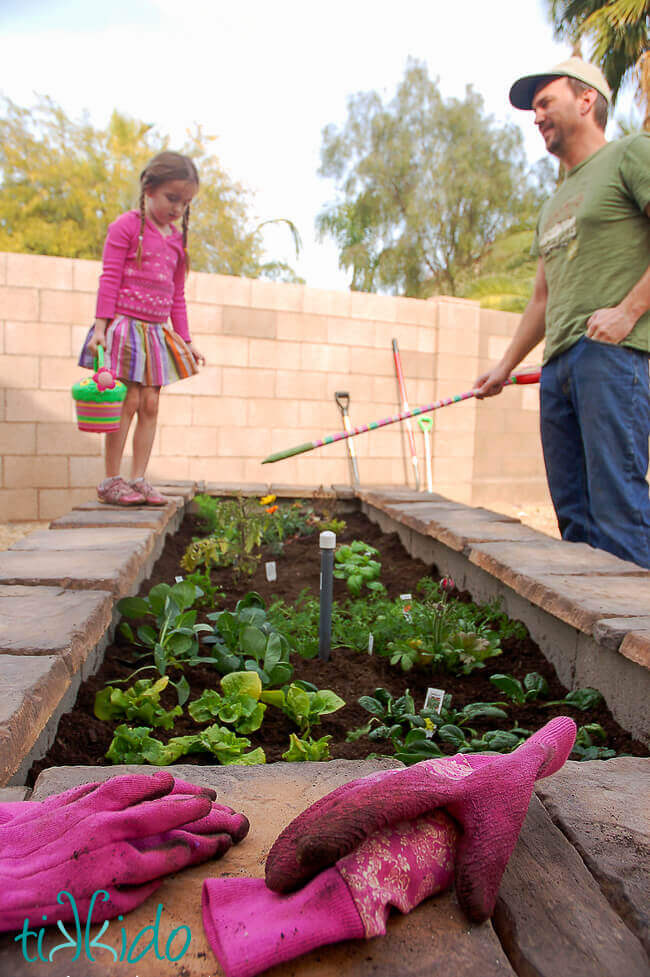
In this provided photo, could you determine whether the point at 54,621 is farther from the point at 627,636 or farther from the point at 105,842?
the point at 627,636

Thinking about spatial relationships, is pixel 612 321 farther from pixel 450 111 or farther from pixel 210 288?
pixel 450 111

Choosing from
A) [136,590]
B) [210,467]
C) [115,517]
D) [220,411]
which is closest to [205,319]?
[220,411]

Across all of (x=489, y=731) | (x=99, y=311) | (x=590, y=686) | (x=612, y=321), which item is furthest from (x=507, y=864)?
(x=99, y=311)

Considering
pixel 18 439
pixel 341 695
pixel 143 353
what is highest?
pixel 143 353

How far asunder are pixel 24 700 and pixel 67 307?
4801 mm

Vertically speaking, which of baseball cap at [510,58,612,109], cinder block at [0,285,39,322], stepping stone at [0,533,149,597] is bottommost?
stepping stone at [0,533,149,597]

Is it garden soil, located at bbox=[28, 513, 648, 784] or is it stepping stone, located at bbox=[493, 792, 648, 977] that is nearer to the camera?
stepping stone, located at bbox=[493, 792, 648, 977]

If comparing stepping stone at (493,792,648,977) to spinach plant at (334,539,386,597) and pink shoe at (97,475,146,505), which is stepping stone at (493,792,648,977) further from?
pink shoe at (97,475,146,505)

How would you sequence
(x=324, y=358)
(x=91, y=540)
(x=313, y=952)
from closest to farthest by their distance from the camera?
(x=313, y=952)
(x=91, y=540)
(x=324, y=358)

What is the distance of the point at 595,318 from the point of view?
7.11ft

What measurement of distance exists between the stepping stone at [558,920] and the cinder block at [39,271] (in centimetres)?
528

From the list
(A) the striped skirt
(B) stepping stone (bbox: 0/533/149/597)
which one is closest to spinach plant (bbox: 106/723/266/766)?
(B) stepping stone (bbox: 0/533/149/597)

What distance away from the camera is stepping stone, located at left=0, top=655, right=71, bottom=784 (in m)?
0.95

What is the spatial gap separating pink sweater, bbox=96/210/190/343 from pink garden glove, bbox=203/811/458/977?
2.69m
